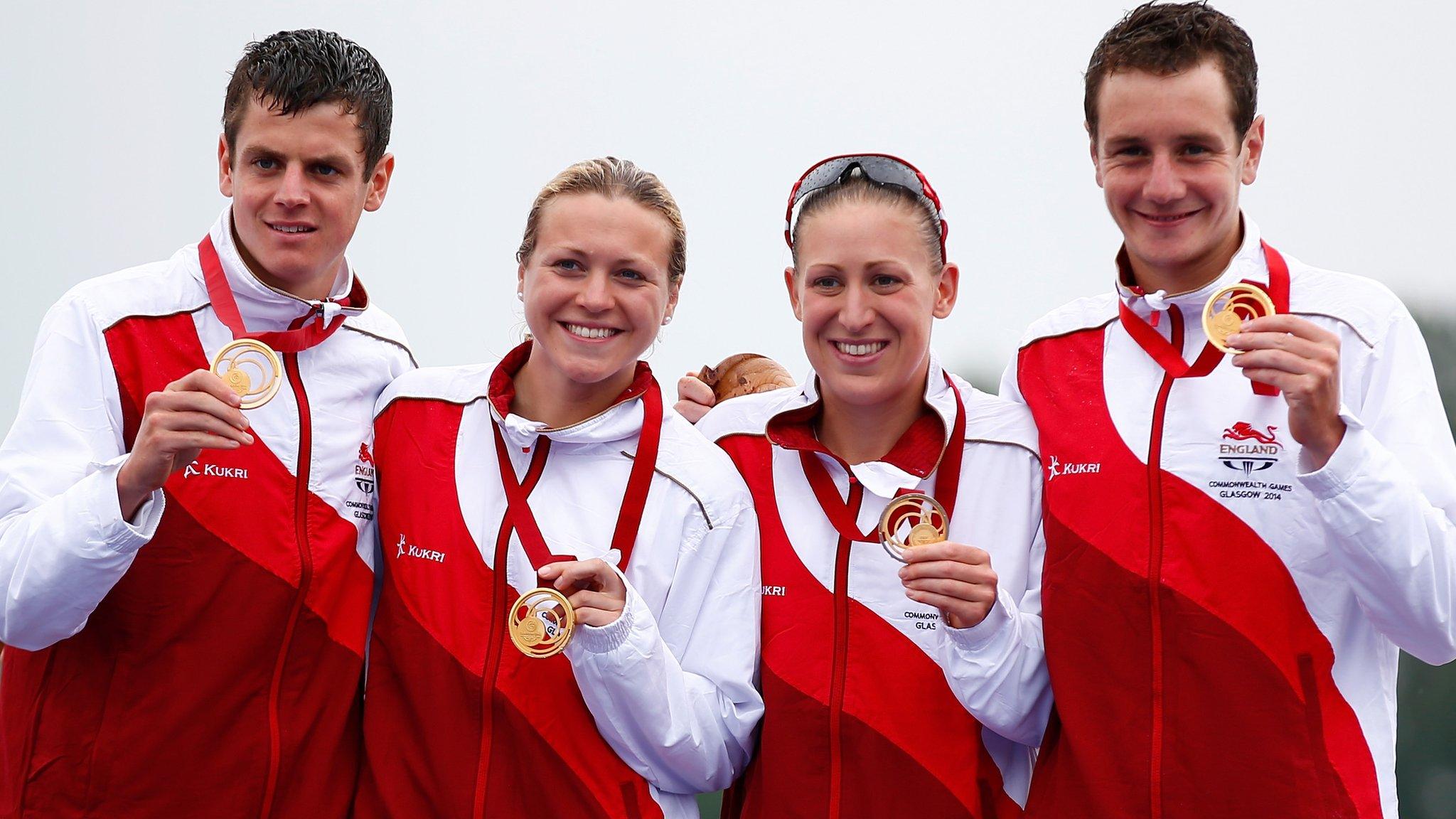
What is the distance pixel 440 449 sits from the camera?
4.07 meters

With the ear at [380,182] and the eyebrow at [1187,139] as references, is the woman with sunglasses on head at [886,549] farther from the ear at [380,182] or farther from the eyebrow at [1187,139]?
the ear at [380,182]

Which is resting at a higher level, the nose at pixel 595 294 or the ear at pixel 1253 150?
the ear at pixel 1253 150

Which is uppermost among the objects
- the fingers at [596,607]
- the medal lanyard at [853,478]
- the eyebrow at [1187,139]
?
the eyebrow at [1187,139]

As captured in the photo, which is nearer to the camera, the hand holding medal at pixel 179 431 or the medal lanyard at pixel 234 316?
the hand holding medal at pixel 179 431

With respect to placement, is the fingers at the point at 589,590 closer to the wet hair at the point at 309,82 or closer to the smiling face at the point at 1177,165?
the wet hair at the point at 309,82

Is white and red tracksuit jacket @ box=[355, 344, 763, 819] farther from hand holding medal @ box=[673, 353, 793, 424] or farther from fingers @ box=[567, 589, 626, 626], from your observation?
hand holding medal @ box=[673, 353, 793, 424]

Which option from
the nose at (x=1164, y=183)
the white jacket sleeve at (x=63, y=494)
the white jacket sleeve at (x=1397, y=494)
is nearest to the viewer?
the white jacket sleeve at (x=1397, y=494)

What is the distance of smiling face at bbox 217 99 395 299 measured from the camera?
398 centimetres

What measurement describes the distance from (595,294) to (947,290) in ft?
3.78

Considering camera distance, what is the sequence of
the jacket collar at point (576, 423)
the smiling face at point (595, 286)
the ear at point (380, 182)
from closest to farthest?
the jacket collar at point (576, 423) < the smiling face at point (595, 286) < the ear at point (380, 182)

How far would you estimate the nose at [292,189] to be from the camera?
3938 mm

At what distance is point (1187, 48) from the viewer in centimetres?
369

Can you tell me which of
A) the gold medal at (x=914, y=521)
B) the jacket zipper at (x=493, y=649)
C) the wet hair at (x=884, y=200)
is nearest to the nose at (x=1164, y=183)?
the wet hair at (x=884, y=200)

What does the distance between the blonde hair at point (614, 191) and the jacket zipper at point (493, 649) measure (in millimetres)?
816
